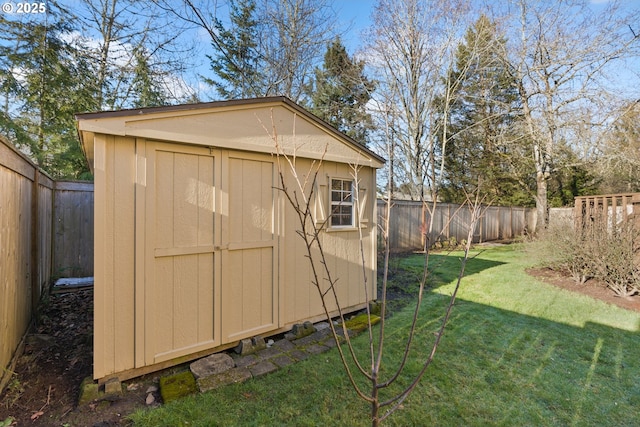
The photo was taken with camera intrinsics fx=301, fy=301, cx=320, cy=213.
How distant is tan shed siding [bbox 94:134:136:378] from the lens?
2.47 m

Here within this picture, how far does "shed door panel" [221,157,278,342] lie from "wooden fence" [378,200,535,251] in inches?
194

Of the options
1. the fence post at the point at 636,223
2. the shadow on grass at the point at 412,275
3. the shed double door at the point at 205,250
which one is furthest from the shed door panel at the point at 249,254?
the fence post at the point at 636,223

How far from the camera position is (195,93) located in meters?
10.4

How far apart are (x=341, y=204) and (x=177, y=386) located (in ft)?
8.89

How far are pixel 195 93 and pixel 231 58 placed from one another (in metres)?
1.89

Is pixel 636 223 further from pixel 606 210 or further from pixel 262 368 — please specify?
pixel 262 368

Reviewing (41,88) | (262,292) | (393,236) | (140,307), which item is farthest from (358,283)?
(41,88)

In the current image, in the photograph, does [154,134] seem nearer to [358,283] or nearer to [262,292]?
[262,292]

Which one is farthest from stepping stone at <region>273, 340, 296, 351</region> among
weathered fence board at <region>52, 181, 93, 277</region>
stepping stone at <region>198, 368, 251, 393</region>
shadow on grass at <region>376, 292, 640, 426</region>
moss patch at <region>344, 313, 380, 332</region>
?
weathered fence board at <region>52, 181, 93, 277</region>

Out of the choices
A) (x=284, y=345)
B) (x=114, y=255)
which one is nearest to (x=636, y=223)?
(x=284, y=345)

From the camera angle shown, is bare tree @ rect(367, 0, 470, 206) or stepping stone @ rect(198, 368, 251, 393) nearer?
stepping stone @ rect(198, 368, 251, 393)

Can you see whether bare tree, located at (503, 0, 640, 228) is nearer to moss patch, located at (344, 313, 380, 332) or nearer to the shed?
moss patch, located at (344, 313, 380, 332)

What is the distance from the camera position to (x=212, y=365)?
2.84 meters

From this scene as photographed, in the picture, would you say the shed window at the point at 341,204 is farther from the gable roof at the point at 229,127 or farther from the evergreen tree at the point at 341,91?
the evergreen tree at the point at 341,91
